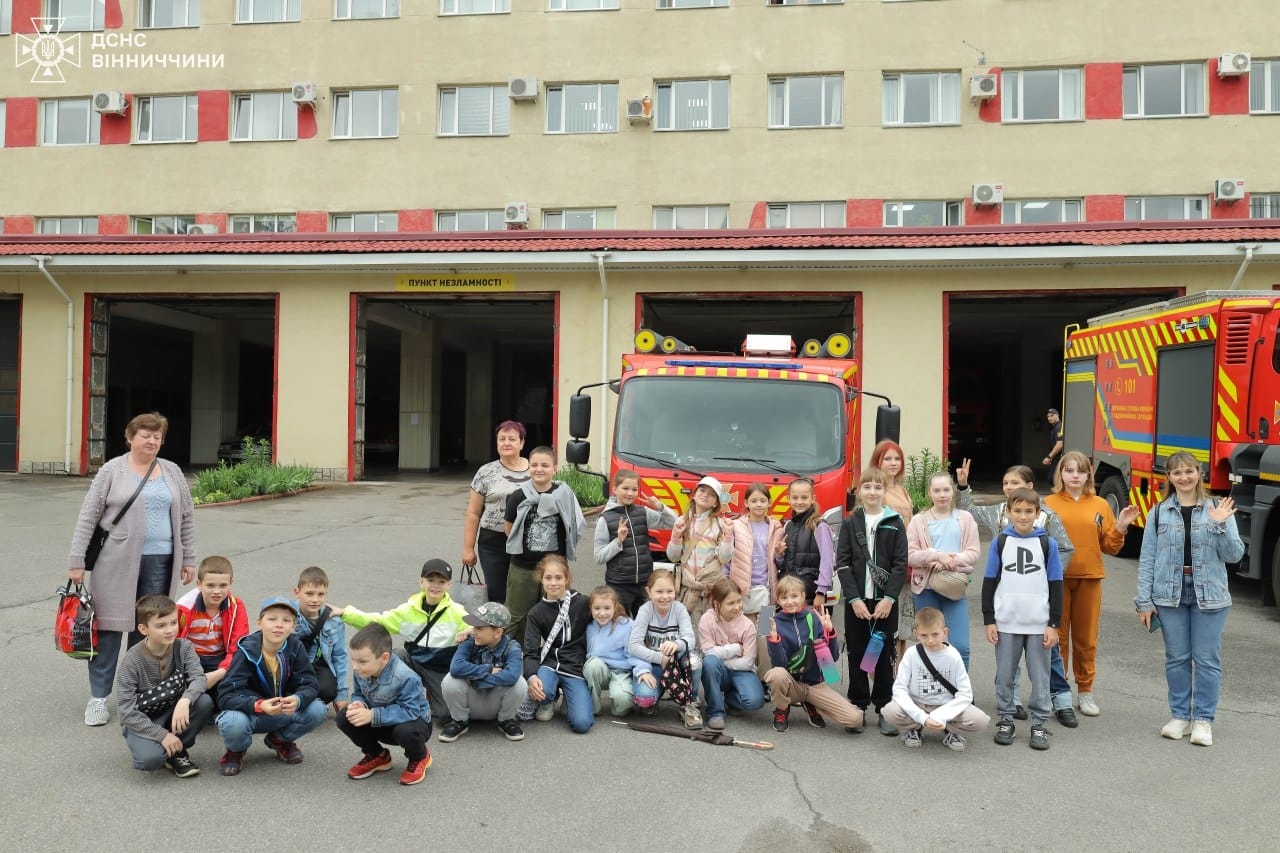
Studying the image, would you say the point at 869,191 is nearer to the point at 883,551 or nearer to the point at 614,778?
the point at 883,551

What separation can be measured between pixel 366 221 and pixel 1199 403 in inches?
807

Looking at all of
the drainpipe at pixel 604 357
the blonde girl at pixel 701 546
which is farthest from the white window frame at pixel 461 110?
the blonde girl at pixel 701 546

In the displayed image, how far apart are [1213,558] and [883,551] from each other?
1.80m

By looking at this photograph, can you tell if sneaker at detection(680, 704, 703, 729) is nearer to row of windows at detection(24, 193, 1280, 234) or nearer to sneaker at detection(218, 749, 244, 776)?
sneaker at detection(218, 749, 244, 776)

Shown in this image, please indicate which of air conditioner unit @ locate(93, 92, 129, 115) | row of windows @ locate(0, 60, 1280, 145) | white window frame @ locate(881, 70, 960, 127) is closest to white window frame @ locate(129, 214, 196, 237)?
row of windows @ locate(0, 60, 1280, 145)

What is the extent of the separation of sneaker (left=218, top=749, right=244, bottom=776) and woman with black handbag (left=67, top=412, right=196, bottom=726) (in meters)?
1.14

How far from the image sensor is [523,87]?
23.9 m

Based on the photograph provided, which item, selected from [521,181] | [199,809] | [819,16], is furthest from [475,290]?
[199,809]

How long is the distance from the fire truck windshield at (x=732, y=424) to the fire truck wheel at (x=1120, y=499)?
4.79m

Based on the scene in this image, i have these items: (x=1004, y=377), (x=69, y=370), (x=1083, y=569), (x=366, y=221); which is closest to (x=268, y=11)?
(x=366, y=221)

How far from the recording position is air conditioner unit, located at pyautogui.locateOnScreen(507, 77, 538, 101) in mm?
23906

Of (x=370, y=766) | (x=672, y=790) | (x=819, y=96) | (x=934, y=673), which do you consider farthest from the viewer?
→ (x=819, y=96)

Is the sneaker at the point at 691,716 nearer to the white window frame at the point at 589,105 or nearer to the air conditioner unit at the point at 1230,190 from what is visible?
the white window frame at the point at 589,105

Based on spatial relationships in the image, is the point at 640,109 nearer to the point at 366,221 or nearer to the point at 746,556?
the point at 366,221
